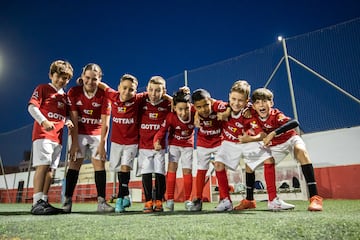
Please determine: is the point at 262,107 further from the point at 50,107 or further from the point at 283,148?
the point at 50,107

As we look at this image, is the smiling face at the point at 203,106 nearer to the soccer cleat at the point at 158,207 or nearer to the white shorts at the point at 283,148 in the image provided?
the white shorts at the point at 283,148

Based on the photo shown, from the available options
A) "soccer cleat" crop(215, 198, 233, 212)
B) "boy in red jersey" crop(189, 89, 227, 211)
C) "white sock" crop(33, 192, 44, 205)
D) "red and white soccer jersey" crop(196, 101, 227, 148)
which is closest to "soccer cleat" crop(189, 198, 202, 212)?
"boy in red jersey" crop(189, 89, 227, 211)

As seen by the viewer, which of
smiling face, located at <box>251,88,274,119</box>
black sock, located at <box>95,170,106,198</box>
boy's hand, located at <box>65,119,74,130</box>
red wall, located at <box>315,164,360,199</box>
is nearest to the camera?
smiling face, located at <box>251,88,274,119</box>

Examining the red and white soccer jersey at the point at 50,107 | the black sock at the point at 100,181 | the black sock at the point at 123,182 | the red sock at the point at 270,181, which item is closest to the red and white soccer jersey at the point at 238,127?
the red sock at the point at 270,181

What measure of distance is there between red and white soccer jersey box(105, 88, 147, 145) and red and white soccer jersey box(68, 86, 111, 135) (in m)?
0.11

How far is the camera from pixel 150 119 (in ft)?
10.6

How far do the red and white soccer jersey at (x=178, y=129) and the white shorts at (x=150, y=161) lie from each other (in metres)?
0.24

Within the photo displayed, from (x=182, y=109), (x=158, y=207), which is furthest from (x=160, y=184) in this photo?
(x=182, y=109)

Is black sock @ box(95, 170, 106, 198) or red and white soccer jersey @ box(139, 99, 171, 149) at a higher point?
red and white soccer jersey @ box(139, 99, 171, 149)

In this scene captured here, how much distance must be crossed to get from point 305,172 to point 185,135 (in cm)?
135

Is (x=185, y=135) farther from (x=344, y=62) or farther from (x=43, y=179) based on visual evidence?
(x=344, y=62)

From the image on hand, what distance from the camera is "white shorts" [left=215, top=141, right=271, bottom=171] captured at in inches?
111

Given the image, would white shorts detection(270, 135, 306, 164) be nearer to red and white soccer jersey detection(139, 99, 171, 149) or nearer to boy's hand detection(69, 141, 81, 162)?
red and white soccer jersey detection(139, 99, 171, 149)

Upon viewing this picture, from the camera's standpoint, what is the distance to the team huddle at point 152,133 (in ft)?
9.07
